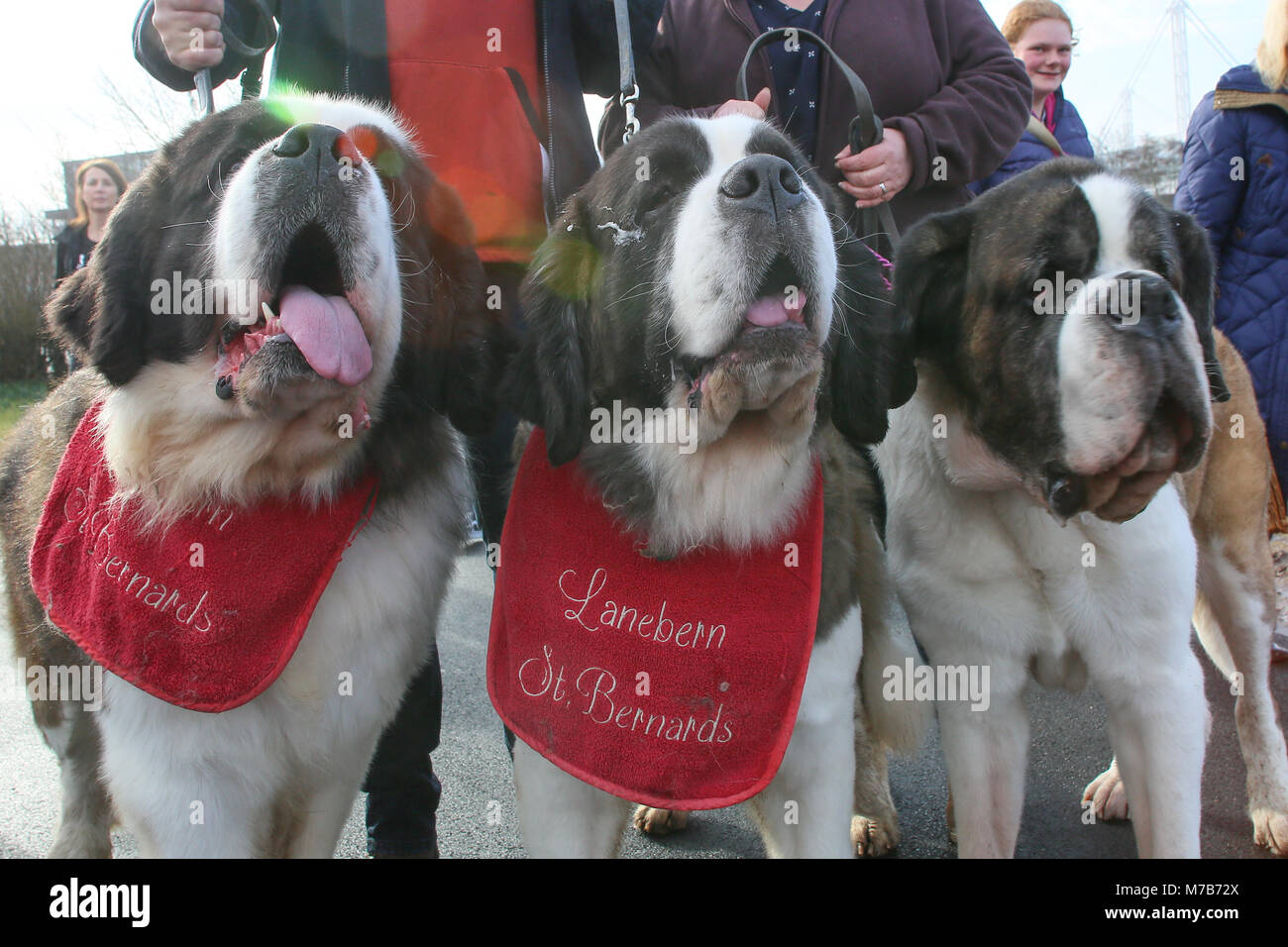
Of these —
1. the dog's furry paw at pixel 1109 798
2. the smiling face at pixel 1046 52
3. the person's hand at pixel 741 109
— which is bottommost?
the dog's furry paw at pixel 1109 798

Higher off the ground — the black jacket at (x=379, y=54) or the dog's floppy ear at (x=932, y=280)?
the black jacket at (x=379, y=54)

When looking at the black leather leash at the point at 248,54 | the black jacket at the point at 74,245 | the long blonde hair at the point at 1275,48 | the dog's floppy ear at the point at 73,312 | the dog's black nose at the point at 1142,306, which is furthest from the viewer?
the black jacket at the point at 74,245

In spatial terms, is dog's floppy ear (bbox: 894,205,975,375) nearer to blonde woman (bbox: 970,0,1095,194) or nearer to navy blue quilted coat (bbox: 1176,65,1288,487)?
navy blue quilted coat (bbox: 1176,65,1288,487)

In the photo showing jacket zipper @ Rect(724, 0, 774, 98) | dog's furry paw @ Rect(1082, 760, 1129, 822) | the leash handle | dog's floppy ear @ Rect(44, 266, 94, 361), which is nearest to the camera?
dog's floppy ear @ Rect(44, 266, 94, 361)

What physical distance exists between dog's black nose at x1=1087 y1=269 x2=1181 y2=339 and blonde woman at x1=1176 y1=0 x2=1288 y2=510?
205 centimetres

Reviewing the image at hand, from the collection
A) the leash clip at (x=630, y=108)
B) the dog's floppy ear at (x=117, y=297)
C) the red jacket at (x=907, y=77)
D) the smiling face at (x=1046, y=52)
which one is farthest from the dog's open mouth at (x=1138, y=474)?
the smiling face at (x=1046, y=52)

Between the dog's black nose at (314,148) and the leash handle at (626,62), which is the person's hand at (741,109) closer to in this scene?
the leash handle at (626,62)

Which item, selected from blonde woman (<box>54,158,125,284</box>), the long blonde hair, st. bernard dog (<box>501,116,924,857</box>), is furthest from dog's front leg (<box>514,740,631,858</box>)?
blonde woman (<box>54,158,125,284</box>)

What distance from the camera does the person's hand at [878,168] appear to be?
8.44ft

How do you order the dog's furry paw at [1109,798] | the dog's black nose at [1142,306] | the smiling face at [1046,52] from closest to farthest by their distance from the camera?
the dog's black nose at [1142,306], the dog's furry paw at [1109,798], the smiling face at [1046,52]

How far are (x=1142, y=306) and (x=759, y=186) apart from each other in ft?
2.64

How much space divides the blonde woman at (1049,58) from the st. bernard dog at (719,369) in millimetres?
3198

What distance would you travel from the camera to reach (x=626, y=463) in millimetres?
2105

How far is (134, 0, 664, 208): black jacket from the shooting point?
2.40 meters
